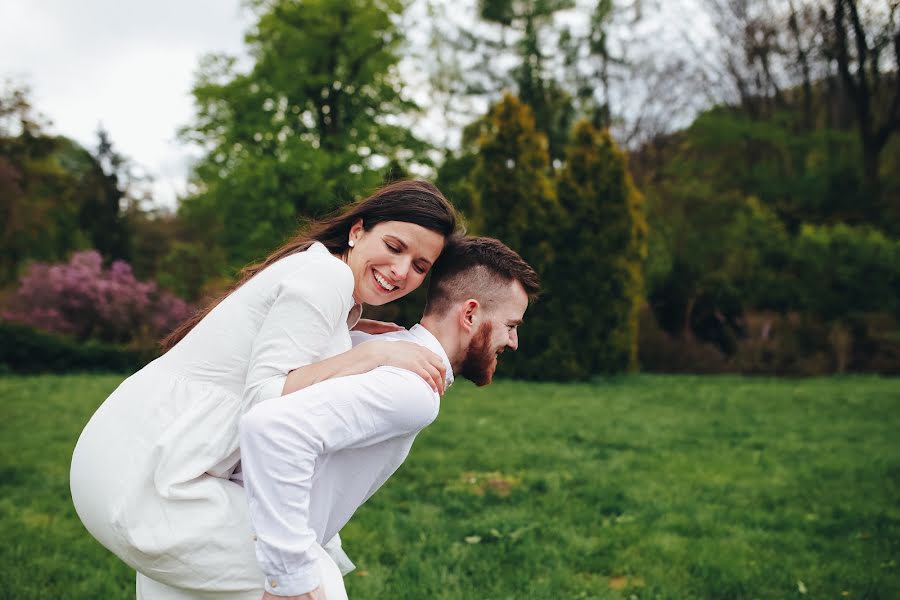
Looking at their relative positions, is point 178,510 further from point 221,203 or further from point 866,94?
point 866,94

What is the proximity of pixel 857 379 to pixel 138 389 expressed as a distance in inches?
642

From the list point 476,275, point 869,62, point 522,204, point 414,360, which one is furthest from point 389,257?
point 869,62

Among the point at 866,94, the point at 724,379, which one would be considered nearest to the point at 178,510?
the point at 724,379

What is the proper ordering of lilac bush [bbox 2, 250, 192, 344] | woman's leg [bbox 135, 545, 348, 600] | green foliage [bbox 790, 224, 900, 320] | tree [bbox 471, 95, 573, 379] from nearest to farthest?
woman's leg [bbox 135, 545, 348, 600], tree [bbox 471, 95, 573, 379], lilac bush [bbox 2, 250, 192, 344], green foliage [bbox 790, 224, 900, 320]

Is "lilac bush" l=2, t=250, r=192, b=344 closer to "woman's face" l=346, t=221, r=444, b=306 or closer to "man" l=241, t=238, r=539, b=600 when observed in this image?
"woman's face" l=346, t=221, r=444, b=306

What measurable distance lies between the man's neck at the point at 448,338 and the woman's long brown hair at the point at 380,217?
336 millimetres

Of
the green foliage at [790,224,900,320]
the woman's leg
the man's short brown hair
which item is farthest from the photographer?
the green foliage at [790,224,900,320]

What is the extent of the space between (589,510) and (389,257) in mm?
3907

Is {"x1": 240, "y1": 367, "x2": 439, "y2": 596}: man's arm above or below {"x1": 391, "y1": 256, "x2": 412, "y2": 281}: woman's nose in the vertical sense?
below

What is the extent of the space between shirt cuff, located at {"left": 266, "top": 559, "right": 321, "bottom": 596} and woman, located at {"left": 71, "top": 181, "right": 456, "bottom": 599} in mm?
119

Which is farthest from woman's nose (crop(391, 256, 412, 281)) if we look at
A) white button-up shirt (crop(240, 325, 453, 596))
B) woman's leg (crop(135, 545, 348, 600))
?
woman's leg (crop(135, 545, 348, 600))

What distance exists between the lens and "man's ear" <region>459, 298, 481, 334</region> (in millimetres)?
2414

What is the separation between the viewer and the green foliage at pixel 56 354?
1471cm

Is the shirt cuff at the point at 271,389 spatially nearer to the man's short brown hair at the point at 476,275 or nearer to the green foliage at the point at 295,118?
the man's short brown hair at the point at 476,275
